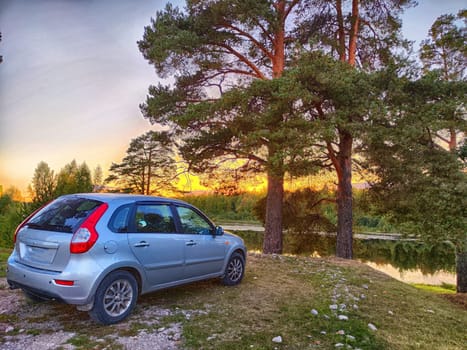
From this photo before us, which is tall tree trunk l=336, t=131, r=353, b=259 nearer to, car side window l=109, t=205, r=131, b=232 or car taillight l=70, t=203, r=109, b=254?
car side window l=109, t=205, r=131, b=232

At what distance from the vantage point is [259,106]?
1057 cm

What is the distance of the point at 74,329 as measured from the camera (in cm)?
356

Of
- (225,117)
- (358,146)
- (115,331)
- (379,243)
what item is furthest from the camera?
(379,243)

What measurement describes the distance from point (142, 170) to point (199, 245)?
30802mm

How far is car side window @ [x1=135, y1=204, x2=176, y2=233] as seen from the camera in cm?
416

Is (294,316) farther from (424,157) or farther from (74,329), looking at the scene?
(424,157)

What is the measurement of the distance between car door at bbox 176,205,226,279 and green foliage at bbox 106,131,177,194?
27.5 metres

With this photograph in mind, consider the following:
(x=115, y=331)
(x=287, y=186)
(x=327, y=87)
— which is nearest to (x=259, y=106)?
(x=327, y=87)

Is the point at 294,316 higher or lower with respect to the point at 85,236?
lower

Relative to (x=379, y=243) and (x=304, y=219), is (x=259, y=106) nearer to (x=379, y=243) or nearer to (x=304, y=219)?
(x=304, y=219)

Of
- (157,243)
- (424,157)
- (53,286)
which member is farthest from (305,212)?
(53,286)

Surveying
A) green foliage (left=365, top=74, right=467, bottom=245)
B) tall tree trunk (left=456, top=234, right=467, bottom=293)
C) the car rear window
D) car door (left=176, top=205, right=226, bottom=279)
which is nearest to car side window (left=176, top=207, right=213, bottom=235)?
car door (left=176, top=205, right=226, bottom=279)

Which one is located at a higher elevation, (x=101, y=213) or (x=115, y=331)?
(x=101, y=213)

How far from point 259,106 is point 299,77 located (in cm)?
155
